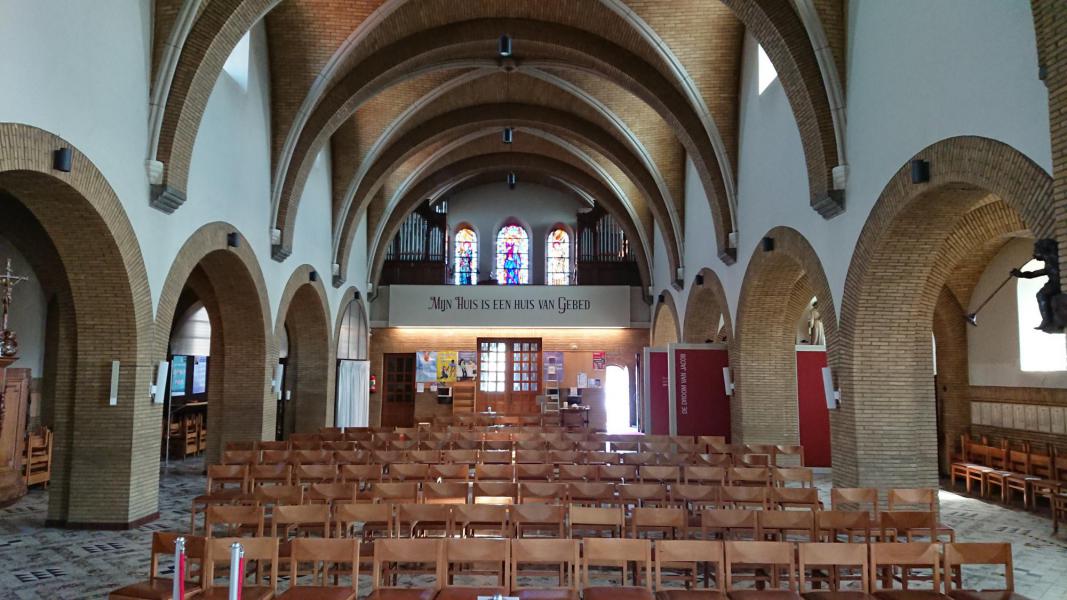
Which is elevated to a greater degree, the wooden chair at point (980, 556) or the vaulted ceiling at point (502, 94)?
the vaulted ceiling at point (502, 94)

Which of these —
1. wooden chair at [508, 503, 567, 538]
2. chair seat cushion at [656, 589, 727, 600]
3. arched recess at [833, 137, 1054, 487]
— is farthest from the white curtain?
chair seat cushion at [656, 589, 727, 600]

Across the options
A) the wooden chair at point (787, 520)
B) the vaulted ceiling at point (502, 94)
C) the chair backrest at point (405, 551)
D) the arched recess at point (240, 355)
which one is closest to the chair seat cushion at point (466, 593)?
the chair backrest at point (405, 551)

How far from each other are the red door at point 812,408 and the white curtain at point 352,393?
12209 mm

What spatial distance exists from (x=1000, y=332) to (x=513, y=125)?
13.7 m

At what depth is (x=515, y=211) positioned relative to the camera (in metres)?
27.2

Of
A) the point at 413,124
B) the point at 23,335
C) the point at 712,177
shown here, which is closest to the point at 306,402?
the point at 23,335

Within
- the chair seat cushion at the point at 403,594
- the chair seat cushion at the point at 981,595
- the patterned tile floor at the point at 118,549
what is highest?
the chair seat cushion at the point at 403,594

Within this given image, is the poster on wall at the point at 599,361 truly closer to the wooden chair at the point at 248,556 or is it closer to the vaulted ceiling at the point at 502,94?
the vaulted ceiling at the point at 502,94

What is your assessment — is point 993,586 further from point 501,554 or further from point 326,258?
point 326,258

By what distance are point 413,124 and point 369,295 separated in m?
6.95

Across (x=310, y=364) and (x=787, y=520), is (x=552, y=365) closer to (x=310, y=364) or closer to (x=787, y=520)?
(x=310, y=364)

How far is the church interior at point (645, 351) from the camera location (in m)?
5.95

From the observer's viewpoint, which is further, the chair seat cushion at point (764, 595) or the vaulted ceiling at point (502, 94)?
the vaulted ceiling at point (502, 94)

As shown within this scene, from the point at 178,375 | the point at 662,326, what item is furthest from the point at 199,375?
the point at 662,326
